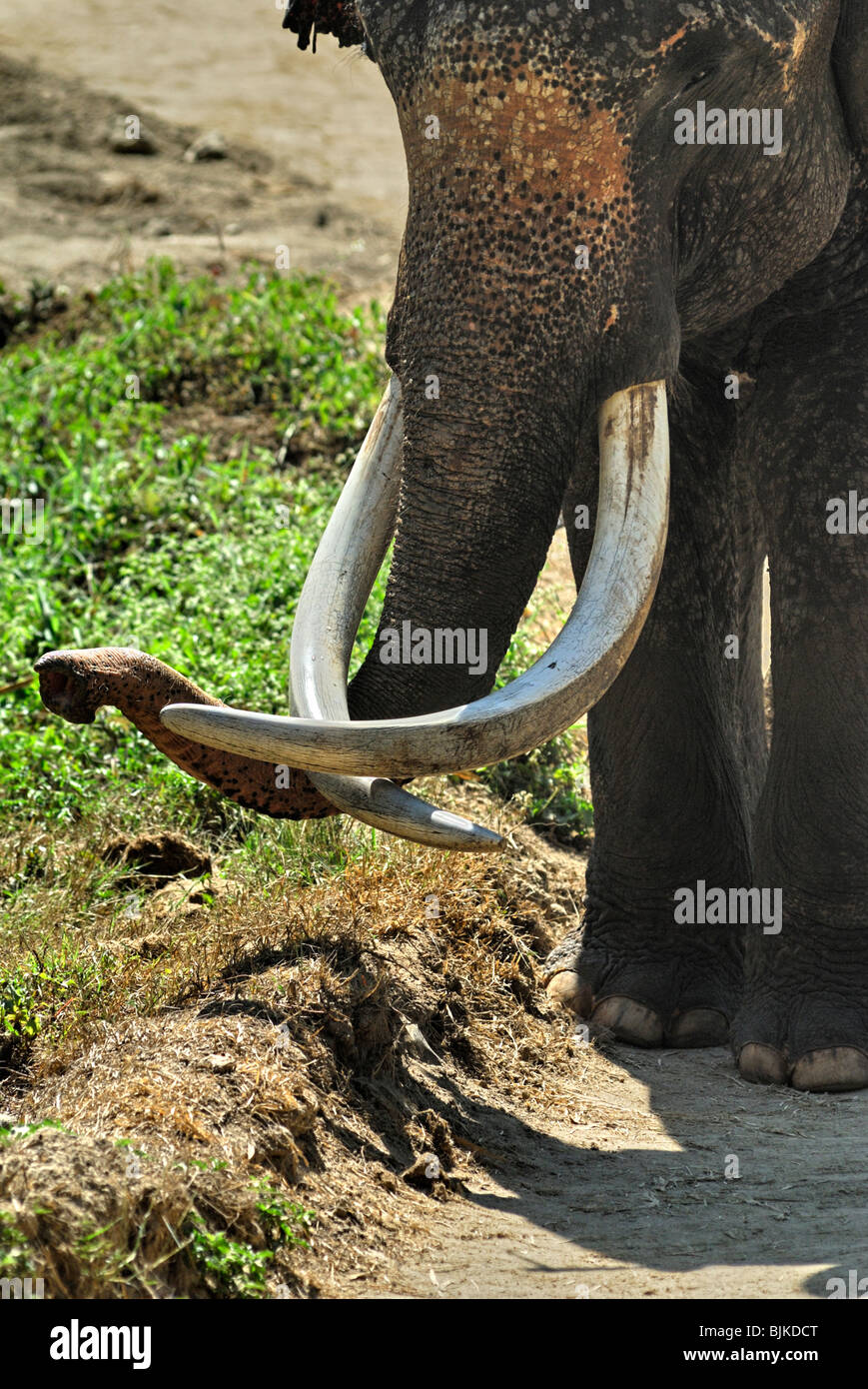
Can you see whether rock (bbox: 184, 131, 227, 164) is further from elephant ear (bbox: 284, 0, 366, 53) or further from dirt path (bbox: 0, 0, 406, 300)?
elephant ear (bbox: 284, 0, 366, 53)

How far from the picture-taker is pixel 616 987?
425 centimetres

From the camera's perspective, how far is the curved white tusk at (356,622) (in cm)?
286

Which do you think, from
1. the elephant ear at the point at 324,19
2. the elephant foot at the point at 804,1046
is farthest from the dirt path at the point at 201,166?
the elephant foot at the point at 804,1046

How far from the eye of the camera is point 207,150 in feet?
34.7

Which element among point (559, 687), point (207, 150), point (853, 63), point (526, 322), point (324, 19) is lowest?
point (559, 687)

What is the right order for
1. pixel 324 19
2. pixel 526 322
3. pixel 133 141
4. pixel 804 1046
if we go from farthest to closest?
pixel 133 141 < pixel 324 19 < pixel 804 1046 < pixel 526 322

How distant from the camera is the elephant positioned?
9.86ft

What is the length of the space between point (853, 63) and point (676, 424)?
975 mm

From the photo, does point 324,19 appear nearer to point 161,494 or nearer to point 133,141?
point 161,494

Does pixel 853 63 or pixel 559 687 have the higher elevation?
pixel 853 63

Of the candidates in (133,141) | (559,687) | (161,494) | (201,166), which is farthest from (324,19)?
(133,141)

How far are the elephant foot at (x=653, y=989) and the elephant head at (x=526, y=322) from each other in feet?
4.49

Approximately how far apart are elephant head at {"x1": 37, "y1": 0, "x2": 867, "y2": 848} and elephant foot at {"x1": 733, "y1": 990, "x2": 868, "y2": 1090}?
4.08 feet

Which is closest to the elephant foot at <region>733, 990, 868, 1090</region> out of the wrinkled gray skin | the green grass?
the wrinkled gray skin
